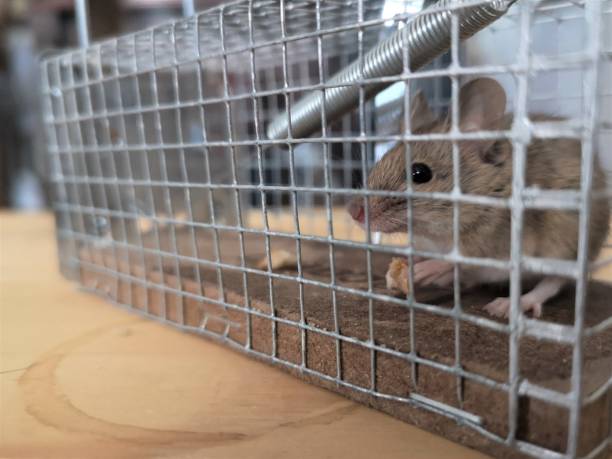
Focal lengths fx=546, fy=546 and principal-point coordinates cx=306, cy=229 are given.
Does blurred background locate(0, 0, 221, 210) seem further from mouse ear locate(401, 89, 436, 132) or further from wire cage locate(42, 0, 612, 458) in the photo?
mouse ear locate(401, 89, 436, 132)

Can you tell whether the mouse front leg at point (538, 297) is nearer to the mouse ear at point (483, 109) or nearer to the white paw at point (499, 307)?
the white paw at point (499, 307)

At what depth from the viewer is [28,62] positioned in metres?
4.04

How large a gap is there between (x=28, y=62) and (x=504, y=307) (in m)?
4.27

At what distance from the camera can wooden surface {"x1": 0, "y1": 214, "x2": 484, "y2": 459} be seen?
23.9 inches

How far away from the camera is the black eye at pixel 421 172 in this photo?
78cm

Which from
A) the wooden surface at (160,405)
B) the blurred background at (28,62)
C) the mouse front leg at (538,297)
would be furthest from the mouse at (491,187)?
the blurred background at (28,62)

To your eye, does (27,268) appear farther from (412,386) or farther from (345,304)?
(412,386)

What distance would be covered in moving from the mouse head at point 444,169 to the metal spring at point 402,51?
93 millimetres

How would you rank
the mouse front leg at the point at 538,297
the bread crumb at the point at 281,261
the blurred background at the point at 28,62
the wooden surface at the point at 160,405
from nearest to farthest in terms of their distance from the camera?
the wooden surface at the point at 160,405, the mouse front leg at the point at 538,297, the bread crumb at the point at 281,261, the blurred background at the point at 28,62

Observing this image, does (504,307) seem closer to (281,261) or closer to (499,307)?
(499,307)

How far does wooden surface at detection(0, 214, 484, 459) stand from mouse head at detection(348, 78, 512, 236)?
282mm

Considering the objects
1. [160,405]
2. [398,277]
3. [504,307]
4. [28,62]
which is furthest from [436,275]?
[28,62]

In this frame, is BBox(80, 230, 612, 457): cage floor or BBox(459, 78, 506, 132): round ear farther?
BBox(459, 78, 506, 132): round ear

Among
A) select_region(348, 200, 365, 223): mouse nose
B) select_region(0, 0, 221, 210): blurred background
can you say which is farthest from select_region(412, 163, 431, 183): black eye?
select_region(0, 0, 221, 210): blurred background
